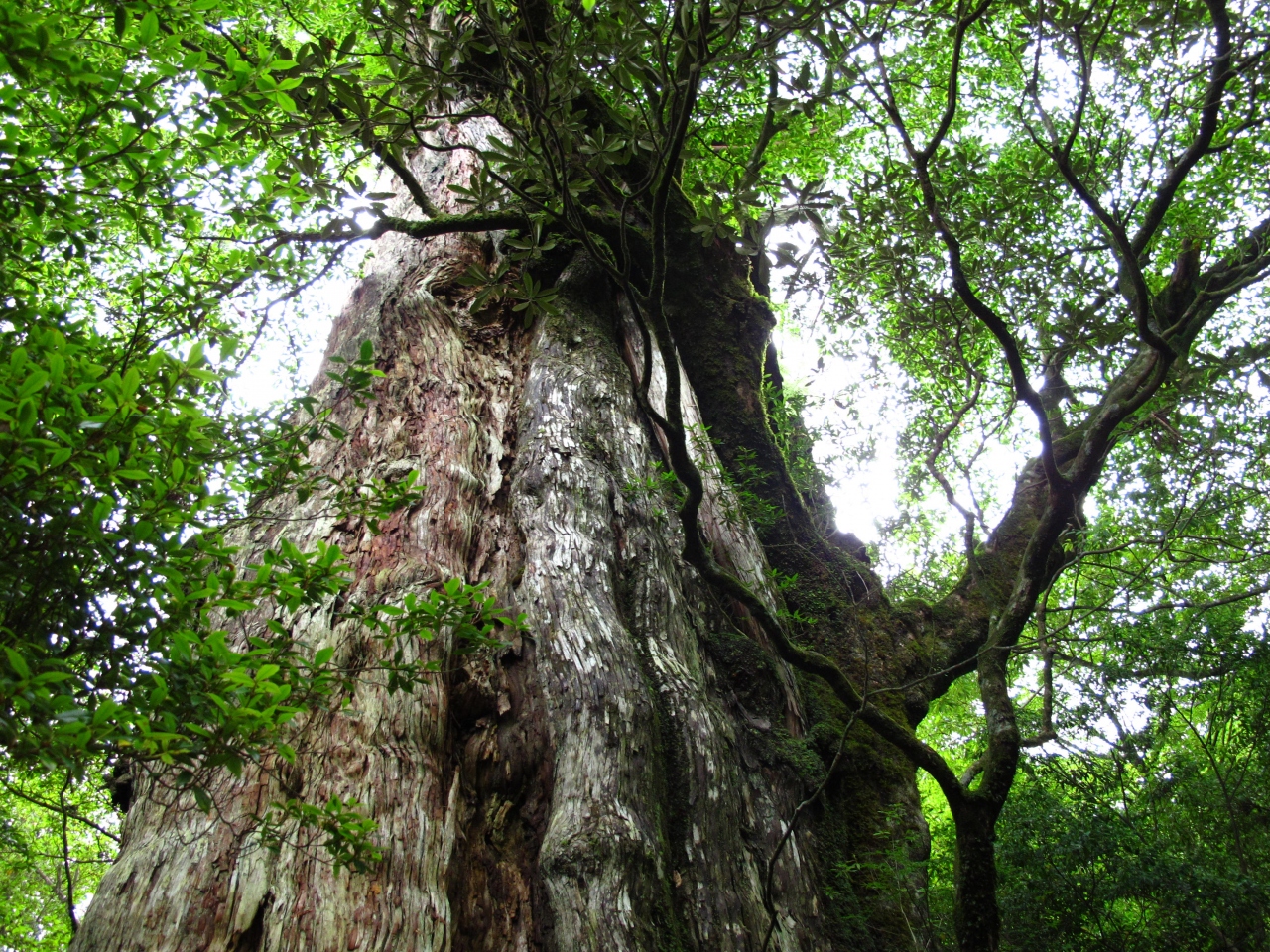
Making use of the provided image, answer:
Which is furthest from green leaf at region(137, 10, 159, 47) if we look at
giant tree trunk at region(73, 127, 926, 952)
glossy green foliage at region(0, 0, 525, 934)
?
giant tree trunk at region(73, 127, 926, 952)

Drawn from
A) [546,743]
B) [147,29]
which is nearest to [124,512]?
[147,29]

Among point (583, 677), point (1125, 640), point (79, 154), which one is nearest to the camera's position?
point (79, 154)

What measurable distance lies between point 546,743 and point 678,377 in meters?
1.55

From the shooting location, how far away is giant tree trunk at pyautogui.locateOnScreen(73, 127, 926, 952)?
2.21 meters

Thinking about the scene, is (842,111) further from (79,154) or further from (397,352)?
(79,154)

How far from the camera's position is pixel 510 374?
183 inches

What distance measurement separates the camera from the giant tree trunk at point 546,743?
221 centimetres

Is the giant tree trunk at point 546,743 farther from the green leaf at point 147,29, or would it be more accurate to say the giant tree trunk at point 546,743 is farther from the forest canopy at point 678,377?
the green leaf at point 147,29

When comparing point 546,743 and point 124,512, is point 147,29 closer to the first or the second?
point 124,512

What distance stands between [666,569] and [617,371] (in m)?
1.52

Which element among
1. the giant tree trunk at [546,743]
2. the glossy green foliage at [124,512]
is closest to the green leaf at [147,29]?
the glossy green foliage at [124,512]

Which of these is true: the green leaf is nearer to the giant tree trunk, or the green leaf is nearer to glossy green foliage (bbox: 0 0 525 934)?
glossy green foliage (bbox: 0 0 525 934)

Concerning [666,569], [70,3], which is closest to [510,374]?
[666,569]

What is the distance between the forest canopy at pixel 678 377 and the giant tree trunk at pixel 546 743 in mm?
175
